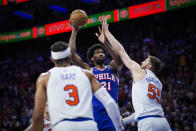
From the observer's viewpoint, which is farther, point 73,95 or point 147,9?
point 147,9

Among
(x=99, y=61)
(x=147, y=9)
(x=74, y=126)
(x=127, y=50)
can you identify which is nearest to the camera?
(x=74, y=126)

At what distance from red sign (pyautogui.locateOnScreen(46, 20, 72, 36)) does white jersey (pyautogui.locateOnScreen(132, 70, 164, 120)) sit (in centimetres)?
1102

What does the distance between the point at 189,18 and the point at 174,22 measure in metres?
0.82

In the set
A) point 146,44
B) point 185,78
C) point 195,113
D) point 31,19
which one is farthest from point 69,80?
point 31,19

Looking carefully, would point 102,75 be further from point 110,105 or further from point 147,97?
point 110,105

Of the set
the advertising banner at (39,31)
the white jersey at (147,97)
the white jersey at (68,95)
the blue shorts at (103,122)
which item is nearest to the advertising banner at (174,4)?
the advertising banner at (39,31)

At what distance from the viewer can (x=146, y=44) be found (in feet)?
44.8

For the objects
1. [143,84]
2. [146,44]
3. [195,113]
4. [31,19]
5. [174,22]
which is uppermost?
[31,19]

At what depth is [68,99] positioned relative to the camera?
275cm

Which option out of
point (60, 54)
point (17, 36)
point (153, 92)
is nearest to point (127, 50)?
point (17, 36)

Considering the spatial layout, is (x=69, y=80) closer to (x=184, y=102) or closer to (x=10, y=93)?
(x=184, y=102)

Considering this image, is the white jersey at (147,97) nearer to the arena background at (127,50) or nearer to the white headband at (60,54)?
the white headband at (60,54)

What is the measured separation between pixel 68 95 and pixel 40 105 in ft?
0.98

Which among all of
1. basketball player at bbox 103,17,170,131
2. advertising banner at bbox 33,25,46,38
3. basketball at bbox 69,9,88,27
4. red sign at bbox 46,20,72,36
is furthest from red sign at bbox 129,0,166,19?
basketball player at bbox 103,17,170,131
